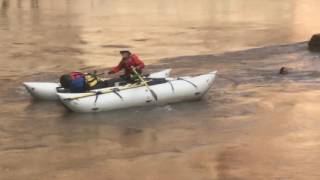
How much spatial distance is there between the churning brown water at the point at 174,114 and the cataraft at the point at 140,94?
0.15 meters

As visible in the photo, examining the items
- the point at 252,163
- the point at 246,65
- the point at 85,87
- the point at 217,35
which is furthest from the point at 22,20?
the point at 252,163

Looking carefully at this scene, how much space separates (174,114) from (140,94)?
2.42ft

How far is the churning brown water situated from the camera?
30.8ft

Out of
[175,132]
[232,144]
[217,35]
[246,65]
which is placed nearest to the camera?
[232,144]

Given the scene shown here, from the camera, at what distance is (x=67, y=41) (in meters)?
22.1

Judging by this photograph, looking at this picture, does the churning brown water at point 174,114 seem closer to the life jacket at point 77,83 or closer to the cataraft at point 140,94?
the cataraft at point 140,94

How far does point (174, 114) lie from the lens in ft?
40.8

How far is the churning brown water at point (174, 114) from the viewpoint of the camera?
9375mm

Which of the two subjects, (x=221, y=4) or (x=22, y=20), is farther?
(x=221, y=4)

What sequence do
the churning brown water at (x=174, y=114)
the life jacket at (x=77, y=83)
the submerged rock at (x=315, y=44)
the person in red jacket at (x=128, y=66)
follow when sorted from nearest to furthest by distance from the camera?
1. the churning brown water at (x=174, y=114)
2. the life jacket at (x=77, y=83)
3. the person in red jacket at (x=128, y=66)
4. the submerged rock at (x=315, y=44)

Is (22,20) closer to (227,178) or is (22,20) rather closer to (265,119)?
(265,119)

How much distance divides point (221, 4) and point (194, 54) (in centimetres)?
1805

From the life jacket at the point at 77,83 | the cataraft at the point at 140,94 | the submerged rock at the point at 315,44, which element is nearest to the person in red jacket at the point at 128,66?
the cataraft at the point at 140,94

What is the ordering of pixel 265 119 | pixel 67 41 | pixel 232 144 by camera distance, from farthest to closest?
pixel 67 41 → pixel 265 119 → pixel 232 144
